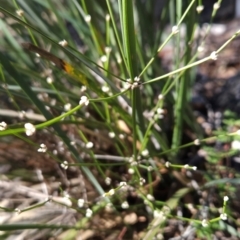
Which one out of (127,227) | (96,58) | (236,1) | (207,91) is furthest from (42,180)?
(236,1)

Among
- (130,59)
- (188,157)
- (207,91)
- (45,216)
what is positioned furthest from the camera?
(207,91)

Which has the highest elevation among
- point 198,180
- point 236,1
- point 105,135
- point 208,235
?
point 236,1

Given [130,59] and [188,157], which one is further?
[188,157]

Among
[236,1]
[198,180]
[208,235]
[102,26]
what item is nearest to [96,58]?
[102,26]

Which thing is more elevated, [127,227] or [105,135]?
[105,135]

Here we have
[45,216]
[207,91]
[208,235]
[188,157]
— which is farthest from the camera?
[207,91]

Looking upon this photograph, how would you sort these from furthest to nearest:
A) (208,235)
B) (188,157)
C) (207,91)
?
(207,91) → (188,157) → (208,235)

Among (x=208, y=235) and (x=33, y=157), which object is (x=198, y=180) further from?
(x=33, y=157)

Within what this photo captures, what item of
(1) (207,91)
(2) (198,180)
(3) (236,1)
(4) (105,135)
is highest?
(3) (236,1)

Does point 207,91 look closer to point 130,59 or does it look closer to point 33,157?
point 33,157

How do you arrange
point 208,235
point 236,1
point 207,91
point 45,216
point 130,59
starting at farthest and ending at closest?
1. point 236,1
2. point 207,91
3. point 45,216
4. point 208,235
5. point 130,59
